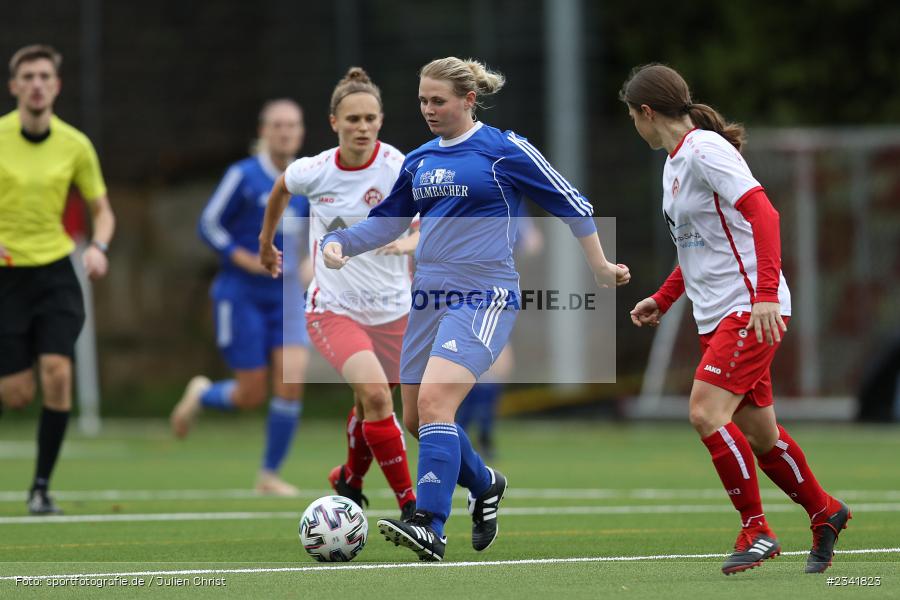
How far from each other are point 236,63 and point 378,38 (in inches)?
68.3

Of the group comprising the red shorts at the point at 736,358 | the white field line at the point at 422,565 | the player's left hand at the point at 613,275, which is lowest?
the white field line at the point at 422,565

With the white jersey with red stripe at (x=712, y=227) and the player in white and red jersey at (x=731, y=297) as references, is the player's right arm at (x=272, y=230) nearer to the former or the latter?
the player in white and red jersey at (x=731, y=297)

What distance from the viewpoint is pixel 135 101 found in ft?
65.6

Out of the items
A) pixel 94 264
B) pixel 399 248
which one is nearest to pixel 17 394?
pixel 94 264

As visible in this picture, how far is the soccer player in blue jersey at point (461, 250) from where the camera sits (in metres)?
7.00

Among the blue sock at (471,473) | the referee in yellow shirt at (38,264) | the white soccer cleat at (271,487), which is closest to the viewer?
the blue sock at (471,473)

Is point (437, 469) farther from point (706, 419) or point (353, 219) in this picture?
point (353, 219)

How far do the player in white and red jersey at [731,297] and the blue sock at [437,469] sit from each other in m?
1.05

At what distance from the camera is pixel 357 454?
27.9ft

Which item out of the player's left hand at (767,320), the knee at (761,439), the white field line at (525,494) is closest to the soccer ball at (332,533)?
the knee at (761,439)

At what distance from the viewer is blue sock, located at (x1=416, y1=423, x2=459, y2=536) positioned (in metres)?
6.90

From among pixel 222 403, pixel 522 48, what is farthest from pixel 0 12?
pixel 222 403

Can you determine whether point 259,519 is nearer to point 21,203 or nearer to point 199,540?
point 199,540

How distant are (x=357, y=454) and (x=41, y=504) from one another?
6.33 ft
